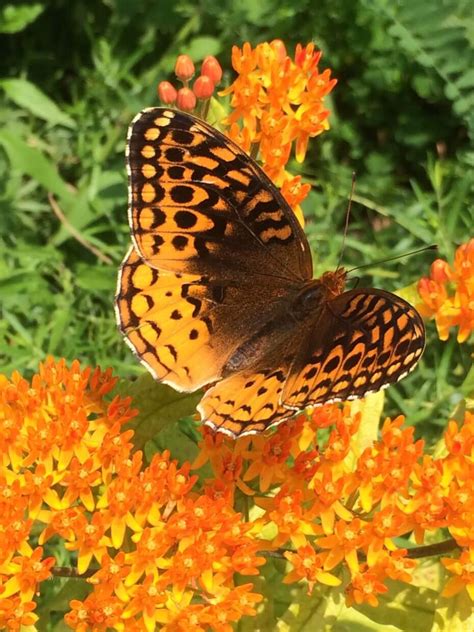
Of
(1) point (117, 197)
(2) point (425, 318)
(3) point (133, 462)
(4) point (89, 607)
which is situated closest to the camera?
(4) point (89, 607)

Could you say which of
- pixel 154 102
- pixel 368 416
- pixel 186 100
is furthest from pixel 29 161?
pixel 368 416

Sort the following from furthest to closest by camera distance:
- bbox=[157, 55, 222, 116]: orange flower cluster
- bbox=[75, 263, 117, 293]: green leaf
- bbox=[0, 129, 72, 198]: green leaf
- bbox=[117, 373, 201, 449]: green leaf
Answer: bbox=[0, 129, 72, 198]: green leaf, bbox=[75, 263, 117, 293]: green leaf, bbox=[157, 55, 222, 116]: orange flower cluster, bbox=[117, 373, 201, 449]: green leaf

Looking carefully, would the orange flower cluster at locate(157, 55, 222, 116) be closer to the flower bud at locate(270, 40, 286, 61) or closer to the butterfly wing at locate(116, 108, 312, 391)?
the flower bud at locate(270, 40, 286, 61)

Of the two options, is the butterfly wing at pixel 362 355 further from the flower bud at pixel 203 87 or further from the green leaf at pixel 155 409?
the flower bud at pixel 203 87

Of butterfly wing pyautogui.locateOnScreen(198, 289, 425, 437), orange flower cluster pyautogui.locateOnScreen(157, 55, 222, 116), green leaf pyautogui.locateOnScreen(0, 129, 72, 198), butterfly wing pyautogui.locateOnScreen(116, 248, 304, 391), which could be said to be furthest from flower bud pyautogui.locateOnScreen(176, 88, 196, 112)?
green leaf pyautogui.locateOnScreen(0, 129, 72, 198)

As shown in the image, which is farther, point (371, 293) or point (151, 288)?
point (151, 288)

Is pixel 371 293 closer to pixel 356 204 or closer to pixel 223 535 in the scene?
pixel 223 535

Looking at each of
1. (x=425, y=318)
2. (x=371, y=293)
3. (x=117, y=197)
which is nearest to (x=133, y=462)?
(x=371, y=293)
